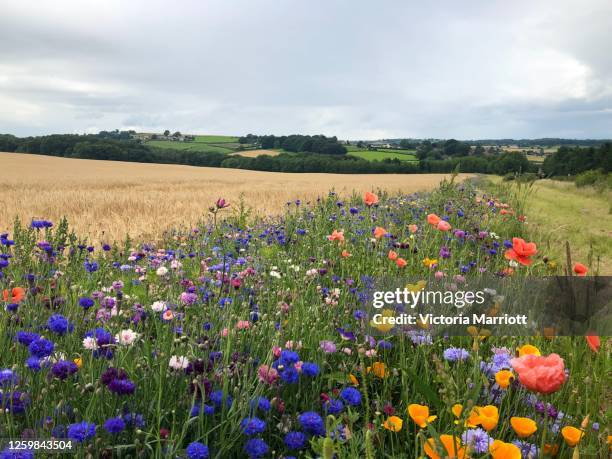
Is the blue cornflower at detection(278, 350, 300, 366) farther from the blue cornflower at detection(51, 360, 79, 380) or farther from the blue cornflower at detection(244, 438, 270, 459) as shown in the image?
the blue cornflower at detection(51, 360, 79, 380)

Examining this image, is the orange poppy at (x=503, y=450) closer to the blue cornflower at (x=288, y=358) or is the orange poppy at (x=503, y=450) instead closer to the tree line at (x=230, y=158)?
the blue cornflower at (x=288, y=358)

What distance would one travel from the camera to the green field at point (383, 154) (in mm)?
65562

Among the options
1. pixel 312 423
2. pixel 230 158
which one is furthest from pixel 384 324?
pixel 230 158

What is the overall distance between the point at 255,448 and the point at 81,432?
516 mm

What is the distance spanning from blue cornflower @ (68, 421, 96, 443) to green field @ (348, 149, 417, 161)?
213 feet

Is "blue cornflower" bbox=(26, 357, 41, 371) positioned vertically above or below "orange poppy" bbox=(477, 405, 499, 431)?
above

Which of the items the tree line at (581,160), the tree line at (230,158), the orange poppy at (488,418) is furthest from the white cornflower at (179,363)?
the tree line at (230,158)

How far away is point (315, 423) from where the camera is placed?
62.2 inches

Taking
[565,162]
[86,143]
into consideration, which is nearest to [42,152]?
[86,143]

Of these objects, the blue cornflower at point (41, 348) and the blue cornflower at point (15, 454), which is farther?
the blue cornflower at point (41, 348)

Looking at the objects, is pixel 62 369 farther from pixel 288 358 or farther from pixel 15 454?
pixel 288 358

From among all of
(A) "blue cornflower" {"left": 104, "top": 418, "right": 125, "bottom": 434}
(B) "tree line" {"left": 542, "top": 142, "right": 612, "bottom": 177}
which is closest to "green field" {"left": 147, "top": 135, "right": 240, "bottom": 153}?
(B) "tree line" {"left": 542, "top": 142, "right": 612, "bottom": 177}

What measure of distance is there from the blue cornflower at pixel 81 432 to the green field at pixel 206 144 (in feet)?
236

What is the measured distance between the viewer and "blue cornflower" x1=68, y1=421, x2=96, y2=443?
1275 millimetres
